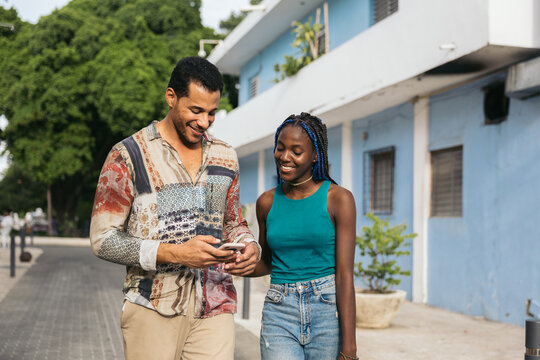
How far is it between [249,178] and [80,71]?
41.9 feet

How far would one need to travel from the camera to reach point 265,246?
3.21 meters

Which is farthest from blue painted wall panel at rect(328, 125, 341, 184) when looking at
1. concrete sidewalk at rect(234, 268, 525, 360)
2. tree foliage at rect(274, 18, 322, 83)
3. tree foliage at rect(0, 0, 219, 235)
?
tree foliage at rect(0, 0, 219, 235)

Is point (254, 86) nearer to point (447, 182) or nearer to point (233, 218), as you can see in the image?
point (447, 182)

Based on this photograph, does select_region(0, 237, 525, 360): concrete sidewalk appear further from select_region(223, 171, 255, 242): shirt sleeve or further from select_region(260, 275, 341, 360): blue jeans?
select_region(223, 171, 255, 242): shirt sleeve

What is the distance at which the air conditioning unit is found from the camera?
293 inches

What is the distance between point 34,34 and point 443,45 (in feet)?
86.3

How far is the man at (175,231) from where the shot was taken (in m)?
2.47

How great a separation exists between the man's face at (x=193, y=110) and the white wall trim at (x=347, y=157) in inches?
419

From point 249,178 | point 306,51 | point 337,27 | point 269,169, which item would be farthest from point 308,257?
point 249,178

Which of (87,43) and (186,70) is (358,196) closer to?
(186,70)

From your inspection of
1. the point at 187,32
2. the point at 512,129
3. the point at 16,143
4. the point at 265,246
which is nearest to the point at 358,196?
the point at 512,129

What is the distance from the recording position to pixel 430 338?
745cm

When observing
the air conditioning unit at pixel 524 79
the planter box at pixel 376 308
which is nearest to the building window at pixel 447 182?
the air conditioning unit at pixel 524 79

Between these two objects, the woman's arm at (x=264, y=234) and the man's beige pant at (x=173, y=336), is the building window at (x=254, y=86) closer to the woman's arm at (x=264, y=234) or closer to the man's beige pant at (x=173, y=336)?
the woman's arm at (x=264, y=234)
